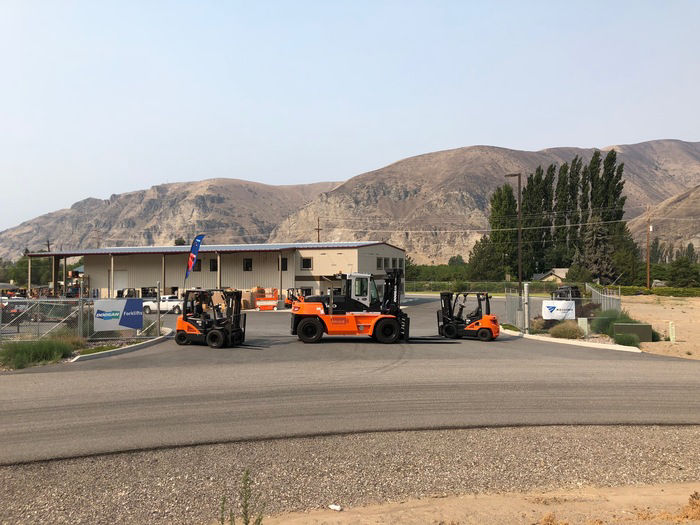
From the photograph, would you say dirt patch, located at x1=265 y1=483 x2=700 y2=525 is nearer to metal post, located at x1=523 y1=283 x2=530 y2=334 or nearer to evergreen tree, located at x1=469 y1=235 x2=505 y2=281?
metal post, located at x1=523 y1=283 x2=530 y2=334

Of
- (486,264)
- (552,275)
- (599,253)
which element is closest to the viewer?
(599,253)

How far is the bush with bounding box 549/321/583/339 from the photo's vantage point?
81.8 feet

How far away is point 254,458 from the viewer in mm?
8406

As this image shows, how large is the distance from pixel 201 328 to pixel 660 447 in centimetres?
1633

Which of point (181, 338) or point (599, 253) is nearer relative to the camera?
point (181, 338)

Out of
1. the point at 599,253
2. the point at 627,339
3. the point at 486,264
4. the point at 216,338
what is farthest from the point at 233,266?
the point at 599,253

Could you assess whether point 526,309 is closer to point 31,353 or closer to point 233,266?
point 31,353

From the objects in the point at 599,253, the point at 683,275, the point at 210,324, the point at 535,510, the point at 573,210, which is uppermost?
the point at 573,210

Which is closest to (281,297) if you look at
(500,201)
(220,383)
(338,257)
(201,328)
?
(338,257)

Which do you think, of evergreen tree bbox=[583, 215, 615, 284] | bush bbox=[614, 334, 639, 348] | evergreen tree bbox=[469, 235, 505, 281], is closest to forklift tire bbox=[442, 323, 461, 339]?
bush bbox=[614, 334, 639, 348]

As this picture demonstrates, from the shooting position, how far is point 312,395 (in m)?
12.4

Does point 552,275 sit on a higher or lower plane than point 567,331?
higher

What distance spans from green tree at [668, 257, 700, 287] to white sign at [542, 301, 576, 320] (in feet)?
171

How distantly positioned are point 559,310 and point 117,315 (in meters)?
20.2
